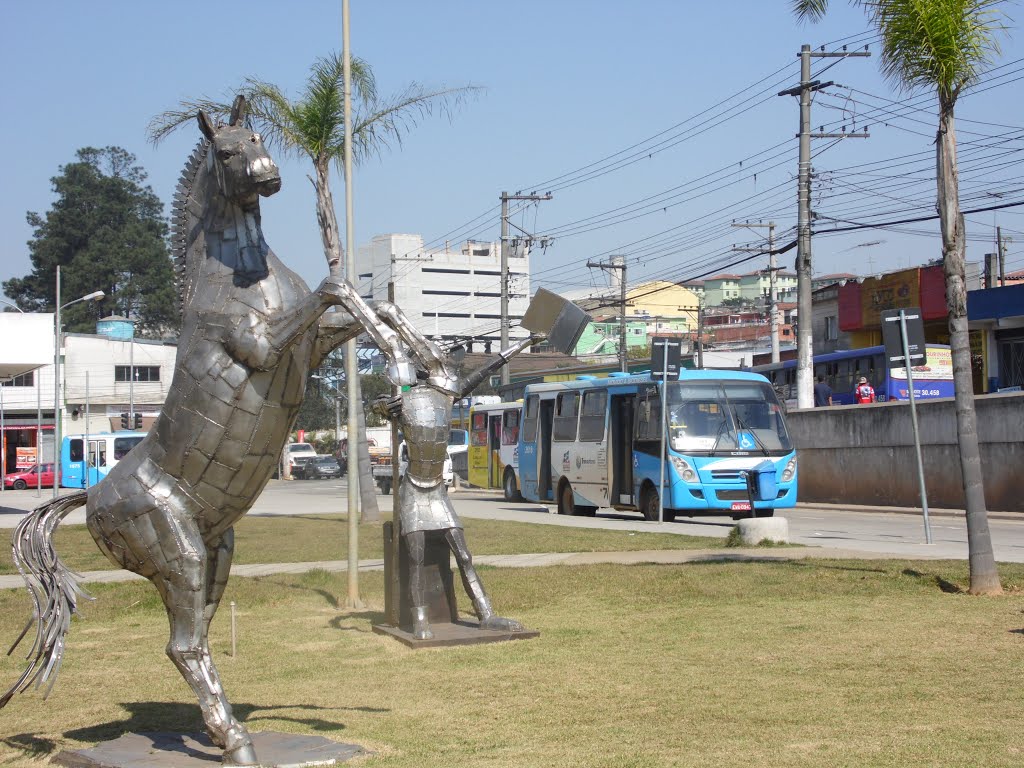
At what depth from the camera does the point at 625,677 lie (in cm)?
772

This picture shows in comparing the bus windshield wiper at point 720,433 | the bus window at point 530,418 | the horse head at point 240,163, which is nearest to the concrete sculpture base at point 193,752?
the horse head at point 240,163

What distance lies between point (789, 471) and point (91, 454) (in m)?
34.7

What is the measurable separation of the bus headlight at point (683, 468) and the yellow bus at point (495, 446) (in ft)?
28.3

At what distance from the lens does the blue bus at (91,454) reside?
47.2 m

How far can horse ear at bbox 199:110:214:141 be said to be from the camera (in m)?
5.43

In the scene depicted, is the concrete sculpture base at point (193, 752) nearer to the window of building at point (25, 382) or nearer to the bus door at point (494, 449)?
the bus door at point (494, 449)

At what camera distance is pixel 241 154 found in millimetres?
5379

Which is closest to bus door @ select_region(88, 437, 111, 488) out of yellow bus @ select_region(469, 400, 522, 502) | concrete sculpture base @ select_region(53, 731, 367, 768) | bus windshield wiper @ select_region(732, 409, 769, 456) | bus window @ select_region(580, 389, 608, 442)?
yellow bus @ select_region(469, 400, 522, 502)

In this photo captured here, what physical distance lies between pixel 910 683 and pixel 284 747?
375 cm

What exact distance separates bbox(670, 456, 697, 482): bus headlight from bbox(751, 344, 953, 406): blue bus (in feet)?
27.3

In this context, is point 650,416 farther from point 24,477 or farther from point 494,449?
point 24,477

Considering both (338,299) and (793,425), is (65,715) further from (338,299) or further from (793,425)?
(793,425)

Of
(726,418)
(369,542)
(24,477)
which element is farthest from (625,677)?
(24,477)

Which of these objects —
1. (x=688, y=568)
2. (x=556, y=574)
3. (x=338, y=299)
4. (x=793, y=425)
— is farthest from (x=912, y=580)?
(x=793, y=425)
